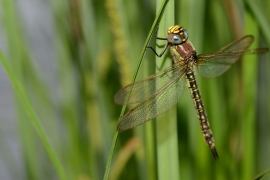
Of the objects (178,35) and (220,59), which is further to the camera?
(220,59)

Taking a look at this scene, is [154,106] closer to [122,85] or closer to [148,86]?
[148,86]

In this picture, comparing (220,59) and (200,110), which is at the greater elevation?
(220,59)

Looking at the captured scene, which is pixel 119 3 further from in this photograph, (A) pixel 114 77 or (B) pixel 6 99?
(B) pixel 6 99

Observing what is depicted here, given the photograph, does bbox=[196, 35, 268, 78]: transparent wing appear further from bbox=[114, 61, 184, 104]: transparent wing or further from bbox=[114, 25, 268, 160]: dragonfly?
bbox=[114, 61, 184, 104]: transparent wing

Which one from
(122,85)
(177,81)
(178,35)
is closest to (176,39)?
(178,35)

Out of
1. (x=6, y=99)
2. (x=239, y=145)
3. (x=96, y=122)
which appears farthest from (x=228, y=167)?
(x=6, y=99)

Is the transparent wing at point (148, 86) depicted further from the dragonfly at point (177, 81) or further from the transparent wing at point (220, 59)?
the transparent wing at point (220, 59)
